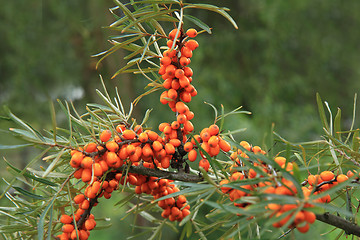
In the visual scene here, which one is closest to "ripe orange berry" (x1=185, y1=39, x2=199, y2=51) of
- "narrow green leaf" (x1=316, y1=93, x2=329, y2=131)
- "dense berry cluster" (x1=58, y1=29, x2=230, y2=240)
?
"dense berry cluster" (x1=58, y1=29, x2=230, y2=240)

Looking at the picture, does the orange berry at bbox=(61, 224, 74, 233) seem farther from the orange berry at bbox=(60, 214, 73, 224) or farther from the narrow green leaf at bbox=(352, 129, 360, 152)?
the narrow green leaf at bbox=(352, 129, 360, 152)

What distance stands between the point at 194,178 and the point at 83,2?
103 cm

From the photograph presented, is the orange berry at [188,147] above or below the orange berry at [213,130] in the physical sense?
below

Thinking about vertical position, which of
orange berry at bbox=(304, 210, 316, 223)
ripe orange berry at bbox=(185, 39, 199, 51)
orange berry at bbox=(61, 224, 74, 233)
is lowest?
orange berry at bbox=(61, 224, 74, 233)

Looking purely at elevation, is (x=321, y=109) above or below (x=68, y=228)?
above

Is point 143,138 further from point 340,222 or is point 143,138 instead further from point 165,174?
point 340,222

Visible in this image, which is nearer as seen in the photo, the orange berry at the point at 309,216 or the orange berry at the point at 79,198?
the orange berry at the point at 309,216

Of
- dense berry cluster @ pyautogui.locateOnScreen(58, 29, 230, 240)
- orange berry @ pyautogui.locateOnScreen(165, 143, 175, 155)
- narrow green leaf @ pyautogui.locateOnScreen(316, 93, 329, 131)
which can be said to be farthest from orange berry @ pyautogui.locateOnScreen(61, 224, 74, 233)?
narrow green leaf @ pyautogui.locateOnScreen(316, 93, 329, 131)

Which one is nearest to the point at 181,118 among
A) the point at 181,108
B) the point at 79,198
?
the point at 181,108

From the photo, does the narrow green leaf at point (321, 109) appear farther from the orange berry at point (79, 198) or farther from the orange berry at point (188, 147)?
the orange berry at point (79, 198)

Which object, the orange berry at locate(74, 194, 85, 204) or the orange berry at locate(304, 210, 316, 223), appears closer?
the orange berry at locate(304, 210, 316, 223)

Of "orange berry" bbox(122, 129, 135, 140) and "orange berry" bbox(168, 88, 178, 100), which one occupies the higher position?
"orange berry" bbox(168, 88, 178, 100)

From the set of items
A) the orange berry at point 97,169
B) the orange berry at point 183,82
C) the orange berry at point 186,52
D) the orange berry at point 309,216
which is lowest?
the orange berry at point 97,169

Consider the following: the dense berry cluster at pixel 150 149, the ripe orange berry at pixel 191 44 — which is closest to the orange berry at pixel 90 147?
the dense berry cluster at pixel 150 149
